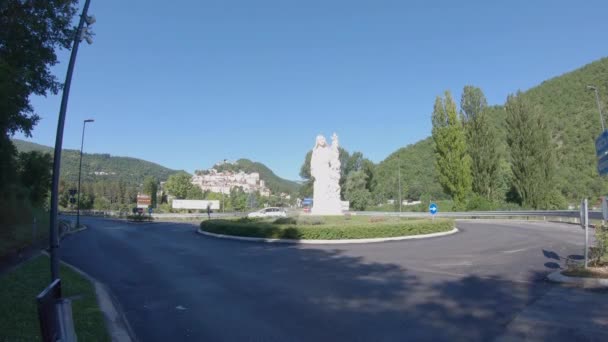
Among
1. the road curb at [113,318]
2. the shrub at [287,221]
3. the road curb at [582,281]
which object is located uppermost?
the shrub at [287,221]

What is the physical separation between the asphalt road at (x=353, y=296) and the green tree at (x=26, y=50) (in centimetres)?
558

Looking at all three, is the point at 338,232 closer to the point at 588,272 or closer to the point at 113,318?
the point at 588,272

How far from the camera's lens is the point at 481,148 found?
150ft

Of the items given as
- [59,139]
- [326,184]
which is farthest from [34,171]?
[59,139]

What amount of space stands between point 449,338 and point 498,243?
44.8 feet

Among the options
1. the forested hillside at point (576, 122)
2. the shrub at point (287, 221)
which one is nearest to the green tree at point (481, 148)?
the forested hillside at point (576, 122)

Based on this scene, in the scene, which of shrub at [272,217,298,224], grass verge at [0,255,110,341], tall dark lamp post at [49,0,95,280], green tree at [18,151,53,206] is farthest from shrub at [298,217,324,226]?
green tree at [18,151,53,206]

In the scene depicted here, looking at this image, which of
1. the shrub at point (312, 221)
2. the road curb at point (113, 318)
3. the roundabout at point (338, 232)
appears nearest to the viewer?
the road curb at point (113, 318)

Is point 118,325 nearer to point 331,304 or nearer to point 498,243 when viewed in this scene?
point 331,304

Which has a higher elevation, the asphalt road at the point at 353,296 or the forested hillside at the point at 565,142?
the forested hillside at the point at 565,142

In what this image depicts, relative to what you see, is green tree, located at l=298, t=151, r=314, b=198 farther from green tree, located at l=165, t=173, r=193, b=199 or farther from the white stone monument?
the white stone monument

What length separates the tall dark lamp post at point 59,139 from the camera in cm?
613

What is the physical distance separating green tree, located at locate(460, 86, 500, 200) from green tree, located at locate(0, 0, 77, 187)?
43.1 m

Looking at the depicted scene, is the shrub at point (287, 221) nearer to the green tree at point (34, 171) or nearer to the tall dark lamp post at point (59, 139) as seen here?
the tall dark lamp post at point (59, 139)
